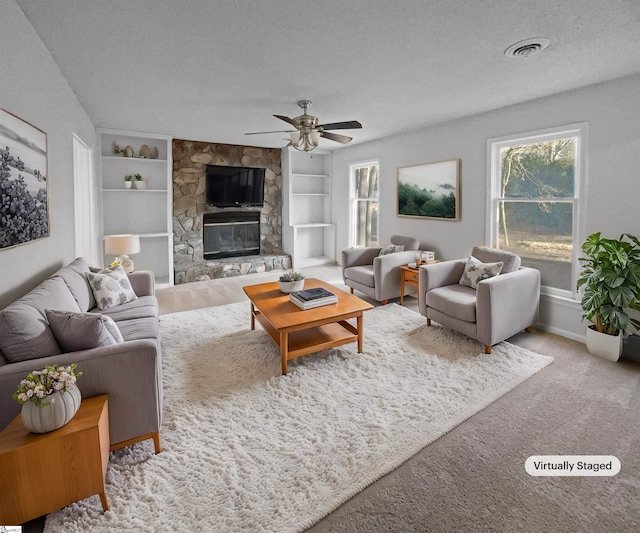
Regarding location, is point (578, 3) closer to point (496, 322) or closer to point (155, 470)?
point (496, 322)

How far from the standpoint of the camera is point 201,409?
2396mm

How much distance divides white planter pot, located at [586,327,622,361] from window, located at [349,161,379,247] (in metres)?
3.65

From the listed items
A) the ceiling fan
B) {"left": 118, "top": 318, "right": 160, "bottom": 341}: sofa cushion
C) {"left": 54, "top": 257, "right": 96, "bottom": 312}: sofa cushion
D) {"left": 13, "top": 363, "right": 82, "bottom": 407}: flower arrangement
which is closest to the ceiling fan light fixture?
Result: the ceiling fan

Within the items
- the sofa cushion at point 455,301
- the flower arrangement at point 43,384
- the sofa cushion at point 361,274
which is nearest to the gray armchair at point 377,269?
the sofa cushion at point 361,274

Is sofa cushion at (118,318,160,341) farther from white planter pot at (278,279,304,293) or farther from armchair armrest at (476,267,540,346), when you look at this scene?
armchair armrest at (476,267,540,346)

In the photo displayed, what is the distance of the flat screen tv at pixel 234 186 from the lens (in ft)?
20.8

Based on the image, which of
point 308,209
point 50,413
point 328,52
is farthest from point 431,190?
point 50,413

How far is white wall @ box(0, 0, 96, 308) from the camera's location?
2002mm

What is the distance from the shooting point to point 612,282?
2.92 meters

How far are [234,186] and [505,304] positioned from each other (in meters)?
4.98

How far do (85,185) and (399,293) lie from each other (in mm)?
4426

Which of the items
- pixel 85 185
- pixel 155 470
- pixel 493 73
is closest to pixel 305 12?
pixel 493 73

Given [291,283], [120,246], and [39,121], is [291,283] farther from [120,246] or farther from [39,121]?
[120,246]

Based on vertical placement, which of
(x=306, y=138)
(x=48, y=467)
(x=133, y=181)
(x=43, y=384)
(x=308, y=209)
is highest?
(x=306, y=138)
